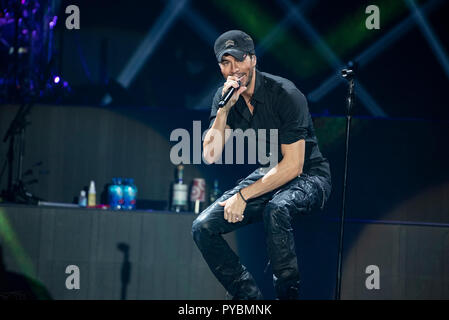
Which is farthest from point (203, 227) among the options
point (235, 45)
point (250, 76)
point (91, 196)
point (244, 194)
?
point (91, 196)

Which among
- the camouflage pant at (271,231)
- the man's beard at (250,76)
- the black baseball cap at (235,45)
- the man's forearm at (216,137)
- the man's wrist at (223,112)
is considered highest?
the black baseball cap at (235,45)

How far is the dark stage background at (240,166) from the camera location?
4.48 metres

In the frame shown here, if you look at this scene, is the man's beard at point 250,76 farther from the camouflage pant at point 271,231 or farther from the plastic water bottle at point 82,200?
the plastic water bottle at point 82,200

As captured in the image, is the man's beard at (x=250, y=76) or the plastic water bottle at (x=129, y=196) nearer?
the man's beard at (x=250, y=76)

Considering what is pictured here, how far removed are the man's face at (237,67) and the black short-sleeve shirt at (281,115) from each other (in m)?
0.13

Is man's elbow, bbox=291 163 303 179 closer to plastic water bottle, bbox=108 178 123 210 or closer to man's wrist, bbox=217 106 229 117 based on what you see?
man's wrist, bbox=217 106 229 117

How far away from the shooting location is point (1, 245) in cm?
443

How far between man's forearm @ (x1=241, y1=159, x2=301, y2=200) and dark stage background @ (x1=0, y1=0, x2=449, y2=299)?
1431 mm

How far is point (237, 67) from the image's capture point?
3.29 meters

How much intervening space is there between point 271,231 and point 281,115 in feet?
2.39

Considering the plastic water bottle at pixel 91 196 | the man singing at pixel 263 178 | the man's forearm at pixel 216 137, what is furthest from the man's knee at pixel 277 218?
the plastic water bottle at pixel 91 196

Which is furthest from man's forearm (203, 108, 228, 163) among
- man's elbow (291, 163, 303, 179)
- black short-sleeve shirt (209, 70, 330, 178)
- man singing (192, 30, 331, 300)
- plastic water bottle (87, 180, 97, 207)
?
plastic water bottle (87, 180, 97, 207)

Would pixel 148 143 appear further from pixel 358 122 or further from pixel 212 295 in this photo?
pixel 358 122
